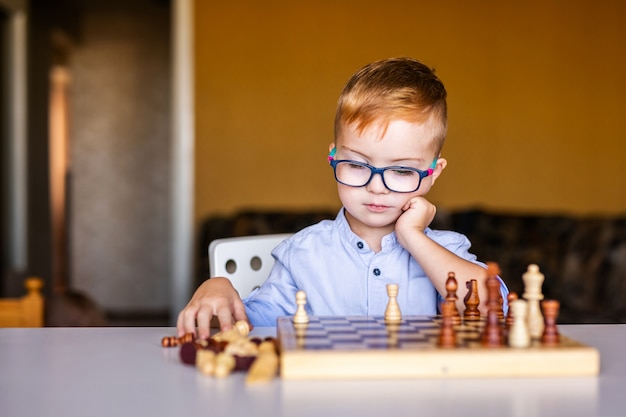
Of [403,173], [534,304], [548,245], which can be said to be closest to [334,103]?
[548,245]

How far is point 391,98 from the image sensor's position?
1453mm

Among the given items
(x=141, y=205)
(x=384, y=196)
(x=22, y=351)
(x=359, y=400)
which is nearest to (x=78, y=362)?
(x=22, y=351)

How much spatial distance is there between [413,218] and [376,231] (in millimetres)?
125

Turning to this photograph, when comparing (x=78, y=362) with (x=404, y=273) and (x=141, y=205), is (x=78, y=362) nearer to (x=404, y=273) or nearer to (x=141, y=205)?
(x=404, y=273)

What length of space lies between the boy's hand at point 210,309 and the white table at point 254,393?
0.16 m

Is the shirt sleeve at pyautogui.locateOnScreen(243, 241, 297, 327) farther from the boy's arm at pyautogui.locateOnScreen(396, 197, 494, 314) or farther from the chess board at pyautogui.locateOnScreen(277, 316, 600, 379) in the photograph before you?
the chess board at pyautogui.locateOnScreen(277, 316, 600, 379)

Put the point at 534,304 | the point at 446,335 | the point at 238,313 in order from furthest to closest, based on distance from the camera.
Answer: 1. the point at 238,313
2. the point at 534,304
3. the point at 446,335

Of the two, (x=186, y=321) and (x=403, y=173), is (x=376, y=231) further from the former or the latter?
(x=186, y=321)

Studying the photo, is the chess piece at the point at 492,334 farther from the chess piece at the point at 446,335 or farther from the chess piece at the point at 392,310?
the chess piece at the point at 392,310

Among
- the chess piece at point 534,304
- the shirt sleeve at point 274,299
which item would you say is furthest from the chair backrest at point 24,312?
the chess piece at point 534,304

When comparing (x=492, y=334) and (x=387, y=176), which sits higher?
(x=387, y=176)

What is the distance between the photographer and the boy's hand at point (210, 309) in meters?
1.22

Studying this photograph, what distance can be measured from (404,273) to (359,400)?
2.45 ft

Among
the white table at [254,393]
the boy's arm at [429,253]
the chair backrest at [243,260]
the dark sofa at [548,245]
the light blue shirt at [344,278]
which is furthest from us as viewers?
the dark sofa at [548,245]
